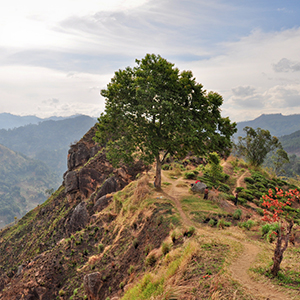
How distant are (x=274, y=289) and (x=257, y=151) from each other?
40.3 metres

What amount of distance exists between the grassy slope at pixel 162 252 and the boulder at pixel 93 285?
37 centimetres

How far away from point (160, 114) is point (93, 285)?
14.1 metres

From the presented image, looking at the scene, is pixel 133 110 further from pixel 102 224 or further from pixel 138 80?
pixel 102 224

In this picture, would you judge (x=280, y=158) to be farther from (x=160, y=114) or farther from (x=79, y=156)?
(x=79, y=156)

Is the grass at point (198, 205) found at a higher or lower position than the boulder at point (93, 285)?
higher

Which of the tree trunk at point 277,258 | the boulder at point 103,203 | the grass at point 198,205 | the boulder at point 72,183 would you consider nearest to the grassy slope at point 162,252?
the grass at point 198,205

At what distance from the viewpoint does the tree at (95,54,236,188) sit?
18.3 meters

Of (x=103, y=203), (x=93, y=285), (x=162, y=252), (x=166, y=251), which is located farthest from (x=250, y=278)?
(x=103, y=203)

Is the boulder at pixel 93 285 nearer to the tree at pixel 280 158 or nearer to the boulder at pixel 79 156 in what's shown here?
the boulder at pixel 79 156

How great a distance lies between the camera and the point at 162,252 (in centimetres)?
1135

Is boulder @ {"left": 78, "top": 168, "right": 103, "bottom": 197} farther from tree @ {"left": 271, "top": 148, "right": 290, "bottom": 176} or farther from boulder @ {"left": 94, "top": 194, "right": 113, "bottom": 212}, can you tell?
tree @ {"left": 271, "top": 148, "right": 290, "bottom": 176}

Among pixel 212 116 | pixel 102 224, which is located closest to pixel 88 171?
pixel 102 224

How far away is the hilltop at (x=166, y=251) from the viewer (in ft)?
25.2

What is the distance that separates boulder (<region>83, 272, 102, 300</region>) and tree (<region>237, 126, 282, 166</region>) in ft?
125
